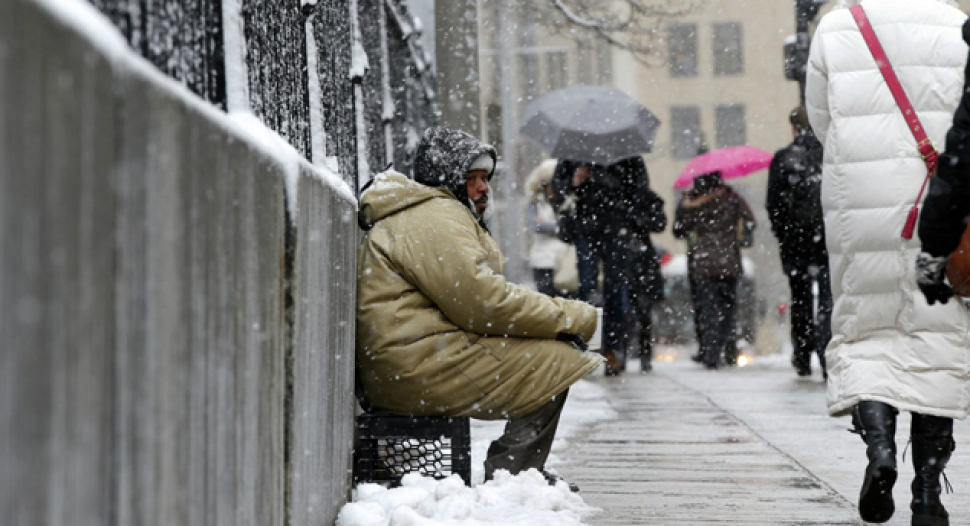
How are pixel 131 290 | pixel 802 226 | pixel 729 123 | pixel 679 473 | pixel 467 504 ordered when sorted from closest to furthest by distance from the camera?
pixel 131 290
pixel 467 504
pixel 679 473
pixel 802 226
pixel 729 123

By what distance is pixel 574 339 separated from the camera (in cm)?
500

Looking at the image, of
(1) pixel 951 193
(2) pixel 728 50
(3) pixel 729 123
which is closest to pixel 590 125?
(1) pixel 951 193

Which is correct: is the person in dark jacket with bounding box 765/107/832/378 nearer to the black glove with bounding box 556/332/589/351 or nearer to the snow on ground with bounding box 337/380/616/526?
the black glove with bounding box 556/332/589/351

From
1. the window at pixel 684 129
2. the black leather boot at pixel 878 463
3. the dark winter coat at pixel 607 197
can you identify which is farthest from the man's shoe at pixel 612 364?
the window at pixel 684 129

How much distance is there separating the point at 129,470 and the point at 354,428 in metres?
2.88

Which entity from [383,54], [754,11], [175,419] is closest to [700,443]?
[383,54]

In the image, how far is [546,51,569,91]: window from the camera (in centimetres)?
5103

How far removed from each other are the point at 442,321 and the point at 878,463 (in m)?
1.45

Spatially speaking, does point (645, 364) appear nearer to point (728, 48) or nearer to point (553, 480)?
point (553, 480)

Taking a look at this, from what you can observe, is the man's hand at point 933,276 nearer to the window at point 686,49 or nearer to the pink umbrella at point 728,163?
the pink umbrella at point 728,163

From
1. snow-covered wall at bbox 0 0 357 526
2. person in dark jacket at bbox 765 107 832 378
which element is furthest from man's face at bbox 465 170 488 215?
person in dark jacket at bbox 765 107 832 378

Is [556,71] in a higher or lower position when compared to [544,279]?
higher

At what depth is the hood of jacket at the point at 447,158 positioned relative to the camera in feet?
16.7

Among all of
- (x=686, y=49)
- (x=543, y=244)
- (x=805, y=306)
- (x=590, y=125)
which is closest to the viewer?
(x=805, y=306)
